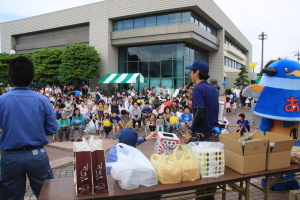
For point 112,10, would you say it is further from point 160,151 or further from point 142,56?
point 160,151

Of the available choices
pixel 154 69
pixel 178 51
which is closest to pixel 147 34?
pixel 178 51

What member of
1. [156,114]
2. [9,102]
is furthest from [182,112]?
[9,102]

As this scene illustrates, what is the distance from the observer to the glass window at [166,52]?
85.1 feet

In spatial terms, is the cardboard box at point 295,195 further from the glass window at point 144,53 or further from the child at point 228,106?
the glass window at point 144,53

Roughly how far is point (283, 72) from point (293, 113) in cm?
71

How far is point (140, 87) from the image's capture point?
28078 mm

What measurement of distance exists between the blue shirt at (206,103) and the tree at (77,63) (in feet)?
78.2

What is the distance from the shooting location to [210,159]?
104 inches

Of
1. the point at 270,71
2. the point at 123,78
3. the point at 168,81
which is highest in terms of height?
the point at 123,78

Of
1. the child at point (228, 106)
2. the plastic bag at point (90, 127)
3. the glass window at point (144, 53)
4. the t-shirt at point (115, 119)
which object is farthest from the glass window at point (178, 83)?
the plastic bag at point (90, 127)

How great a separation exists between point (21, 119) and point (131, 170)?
1283 mm

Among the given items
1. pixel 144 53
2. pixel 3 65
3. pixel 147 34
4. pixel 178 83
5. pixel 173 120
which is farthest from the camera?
pixel 3 65

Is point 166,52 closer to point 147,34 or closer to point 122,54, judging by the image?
point 147,34

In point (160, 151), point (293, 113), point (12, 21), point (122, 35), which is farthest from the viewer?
point (12, 21)
